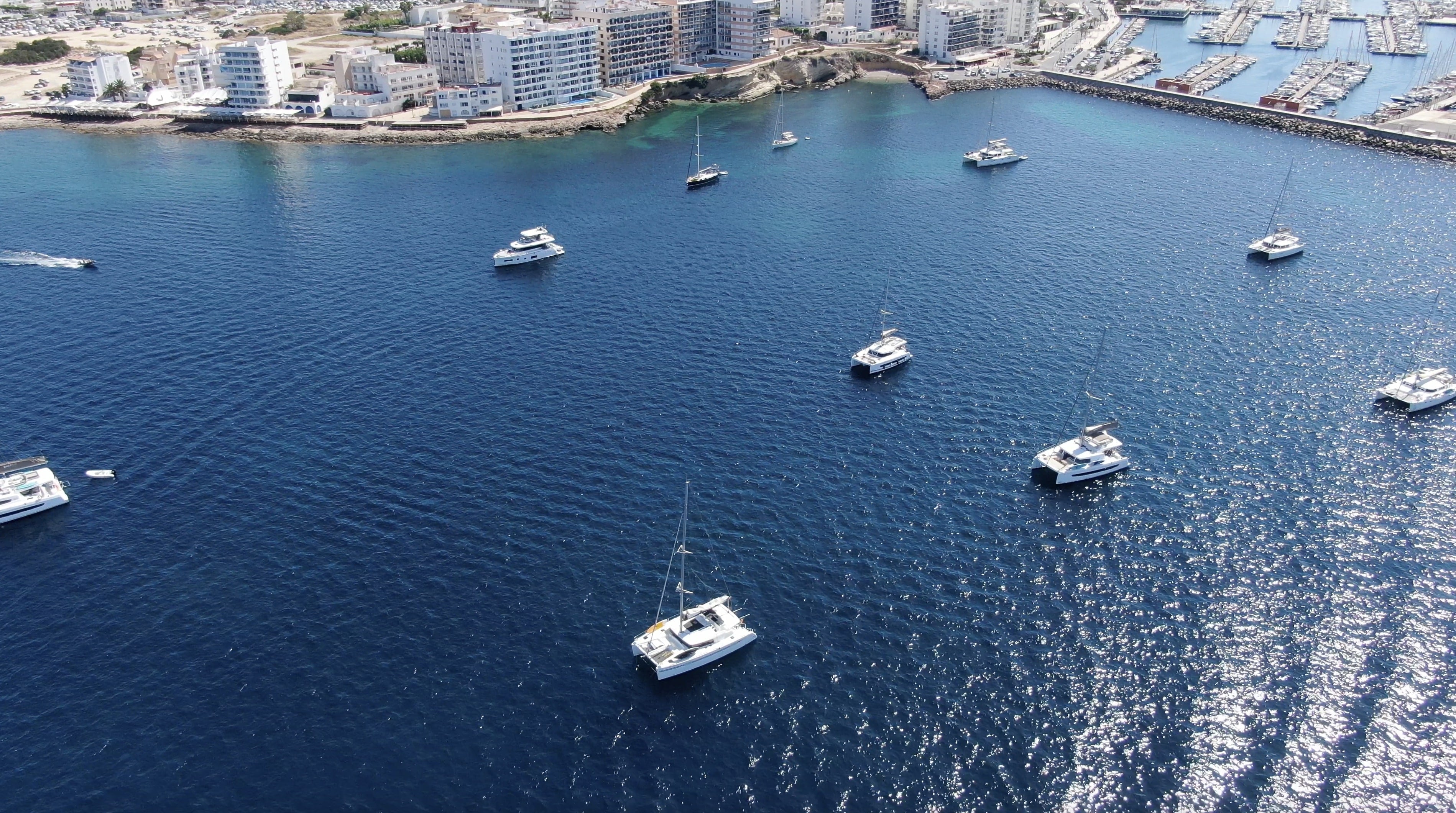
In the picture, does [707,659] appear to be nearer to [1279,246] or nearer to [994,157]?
[1279,246]

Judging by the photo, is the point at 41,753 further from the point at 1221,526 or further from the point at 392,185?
the point at 392,185

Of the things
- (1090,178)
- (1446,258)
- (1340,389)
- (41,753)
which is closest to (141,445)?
(41,753)

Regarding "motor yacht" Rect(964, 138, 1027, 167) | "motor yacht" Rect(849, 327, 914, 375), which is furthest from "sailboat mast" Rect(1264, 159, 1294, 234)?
"motor yacht" Rect(849, 327, 914, 375)

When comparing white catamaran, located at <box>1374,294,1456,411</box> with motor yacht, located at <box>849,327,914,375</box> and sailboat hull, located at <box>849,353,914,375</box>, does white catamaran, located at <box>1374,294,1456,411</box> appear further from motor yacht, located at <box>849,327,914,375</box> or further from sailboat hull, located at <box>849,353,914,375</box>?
sailboat hull, located at <box>849,353,914,375</box>

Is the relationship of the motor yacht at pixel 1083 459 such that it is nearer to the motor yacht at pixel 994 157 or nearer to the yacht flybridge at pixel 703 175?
the yacht flybridge at pixel 703 175

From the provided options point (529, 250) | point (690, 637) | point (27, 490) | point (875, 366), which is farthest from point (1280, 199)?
point (27, 490)
